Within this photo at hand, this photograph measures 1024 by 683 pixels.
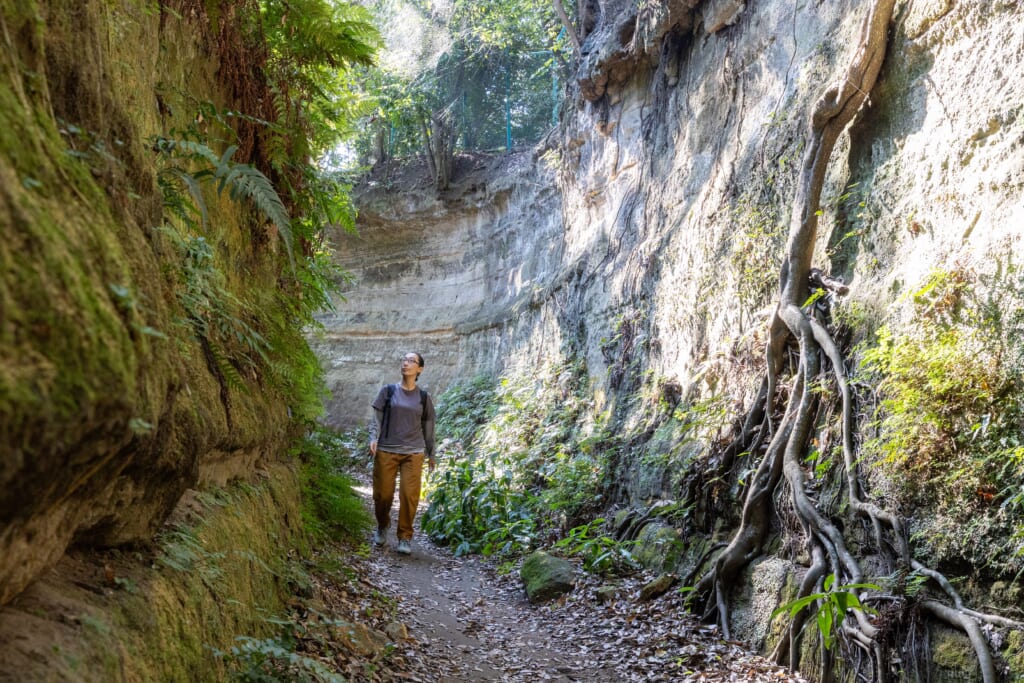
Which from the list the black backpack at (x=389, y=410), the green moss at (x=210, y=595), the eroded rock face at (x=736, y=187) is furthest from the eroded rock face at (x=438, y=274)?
the green moss at (x=210, y=595)

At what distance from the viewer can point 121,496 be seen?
2.00m

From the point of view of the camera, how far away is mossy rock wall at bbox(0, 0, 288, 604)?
47.6 inches

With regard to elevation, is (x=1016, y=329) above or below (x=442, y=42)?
below

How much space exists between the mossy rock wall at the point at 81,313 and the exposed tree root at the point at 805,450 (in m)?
3.88

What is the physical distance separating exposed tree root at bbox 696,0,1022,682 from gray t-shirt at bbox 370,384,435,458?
128 inches

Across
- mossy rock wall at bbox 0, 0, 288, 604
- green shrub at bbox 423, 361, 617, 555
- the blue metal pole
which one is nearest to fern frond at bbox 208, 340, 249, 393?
mossy rock wall at bbox 0, 0, 288, 604

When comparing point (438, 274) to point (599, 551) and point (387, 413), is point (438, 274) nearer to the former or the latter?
point (387, 413)

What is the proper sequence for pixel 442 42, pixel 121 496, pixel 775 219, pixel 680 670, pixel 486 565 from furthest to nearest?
pixel 442 42, pixel 486 565, pixel 775 219, pixel 680 670, pixel 121 496

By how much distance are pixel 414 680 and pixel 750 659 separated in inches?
92.6

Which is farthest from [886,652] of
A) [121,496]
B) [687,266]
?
[687,266]

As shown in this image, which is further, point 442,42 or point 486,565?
point 442,42

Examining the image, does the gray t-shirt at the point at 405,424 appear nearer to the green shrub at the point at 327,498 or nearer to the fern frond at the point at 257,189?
the green shrub at the point at 327,498

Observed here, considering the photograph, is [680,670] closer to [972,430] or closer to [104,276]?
[972,430]

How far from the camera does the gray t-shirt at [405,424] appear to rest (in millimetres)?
7879
